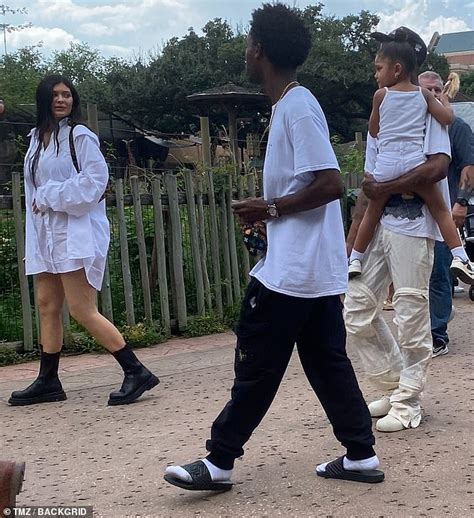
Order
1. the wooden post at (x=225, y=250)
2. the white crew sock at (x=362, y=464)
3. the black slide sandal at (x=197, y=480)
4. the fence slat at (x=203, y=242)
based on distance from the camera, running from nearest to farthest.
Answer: the black slide sandal at (x=197, y=480)
the white crew sock at (x=362, y=464)
the fence slat at (x=203, y=242)
the wooden post at (x=225, y=250)

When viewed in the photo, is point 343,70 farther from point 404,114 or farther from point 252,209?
point 252,209

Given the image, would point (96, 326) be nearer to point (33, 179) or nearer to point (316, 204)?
point (33, 179)

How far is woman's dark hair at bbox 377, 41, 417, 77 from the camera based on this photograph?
13.9 feet

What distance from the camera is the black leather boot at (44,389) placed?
5113 mm

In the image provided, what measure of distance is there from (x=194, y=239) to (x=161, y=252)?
0.40 metres

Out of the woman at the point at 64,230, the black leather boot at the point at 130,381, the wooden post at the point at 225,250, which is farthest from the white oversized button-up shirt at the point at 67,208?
the wooden post at the point at 225,250

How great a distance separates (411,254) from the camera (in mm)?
4105

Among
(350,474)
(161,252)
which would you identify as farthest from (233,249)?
(350,474)

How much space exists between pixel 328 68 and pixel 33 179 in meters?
31.0

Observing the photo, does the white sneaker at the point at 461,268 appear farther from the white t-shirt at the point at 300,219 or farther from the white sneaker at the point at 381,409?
the white t-shirt at the point at 300,219

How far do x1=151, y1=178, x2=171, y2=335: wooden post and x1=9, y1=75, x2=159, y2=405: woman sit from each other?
1.90 metres

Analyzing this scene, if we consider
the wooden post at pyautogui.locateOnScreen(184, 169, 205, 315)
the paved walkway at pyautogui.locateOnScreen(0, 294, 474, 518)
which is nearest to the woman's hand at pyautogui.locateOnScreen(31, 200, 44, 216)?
the paved walkway at pyautogui.locateOnScreen(0, 294, 474, 518)

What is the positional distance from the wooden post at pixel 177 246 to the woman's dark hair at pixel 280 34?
3.86 m

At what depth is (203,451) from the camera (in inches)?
159
